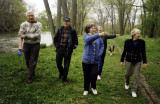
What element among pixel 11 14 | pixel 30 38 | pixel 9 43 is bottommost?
pixel 9 43

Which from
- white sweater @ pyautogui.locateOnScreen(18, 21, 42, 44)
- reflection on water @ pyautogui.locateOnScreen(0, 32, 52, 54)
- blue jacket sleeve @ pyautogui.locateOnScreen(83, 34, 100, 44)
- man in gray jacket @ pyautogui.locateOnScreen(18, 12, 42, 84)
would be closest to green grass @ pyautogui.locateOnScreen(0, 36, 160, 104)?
man in gray jacket @ pyautogui.locateOnScreen(18, 12, 42, 84)

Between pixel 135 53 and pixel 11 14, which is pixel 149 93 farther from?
pixel 11 14

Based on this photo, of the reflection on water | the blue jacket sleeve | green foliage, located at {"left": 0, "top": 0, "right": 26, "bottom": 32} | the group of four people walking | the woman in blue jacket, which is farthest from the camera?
green foliage, located at {"left": 0, "top": 0, "right": 26, "bottom": 32}

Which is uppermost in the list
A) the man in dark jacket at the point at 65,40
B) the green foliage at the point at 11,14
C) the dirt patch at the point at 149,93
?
the green foliage at the point at 11,14

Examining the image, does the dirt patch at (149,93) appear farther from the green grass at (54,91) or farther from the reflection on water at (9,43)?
the reflection on water at (9,43)

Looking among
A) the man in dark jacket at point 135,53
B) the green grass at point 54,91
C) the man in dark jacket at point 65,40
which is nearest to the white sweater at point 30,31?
the man in dark jacket at point 65,40

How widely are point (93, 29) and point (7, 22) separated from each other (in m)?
39.4

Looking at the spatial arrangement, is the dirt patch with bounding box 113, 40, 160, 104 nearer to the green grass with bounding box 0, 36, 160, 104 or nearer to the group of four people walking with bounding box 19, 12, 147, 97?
the green grass with bounding box 0, 36, 160, 104

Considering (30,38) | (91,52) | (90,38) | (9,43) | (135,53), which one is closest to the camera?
(90,38)

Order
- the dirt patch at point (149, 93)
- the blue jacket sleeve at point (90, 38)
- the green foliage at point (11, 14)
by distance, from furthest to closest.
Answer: the green foliage at point (11, 14) < the dirt patch at point (149, 93) < the blue jacket sleeve at point (90, 38)

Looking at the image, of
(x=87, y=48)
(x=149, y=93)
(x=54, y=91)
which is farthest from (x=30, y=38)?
(x=149, y=93)

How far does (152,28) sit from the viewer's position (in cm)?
2680

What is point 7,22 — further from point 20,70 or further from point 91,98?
point 91,98

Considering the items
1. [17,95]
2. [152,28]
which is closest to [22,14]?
[152,28]
